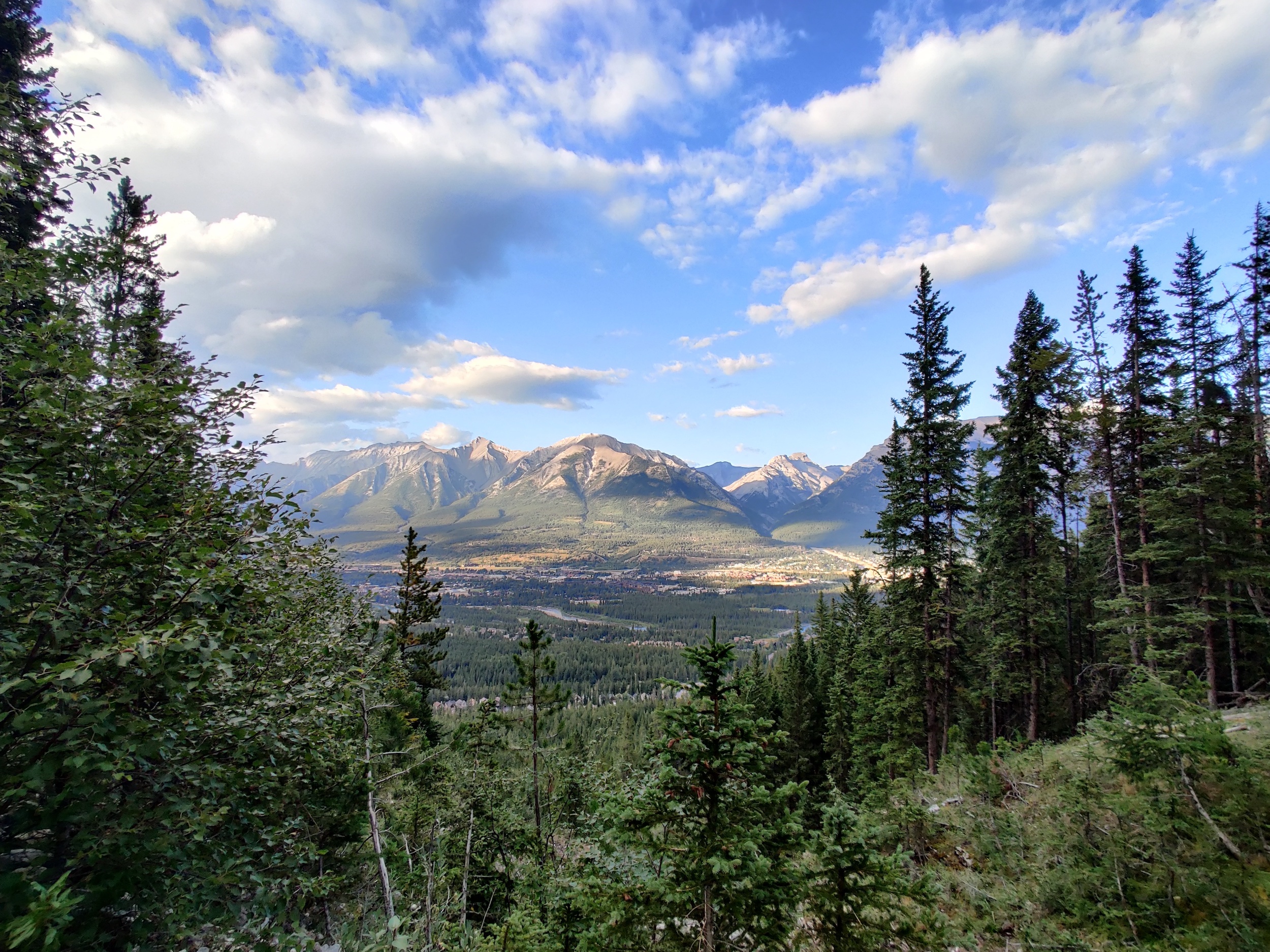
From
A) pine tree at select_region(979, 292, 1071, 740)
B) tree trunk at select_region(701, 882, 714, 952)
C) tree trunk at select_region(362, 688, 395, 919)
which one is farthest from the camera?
pine tree at select_region(979, 292, 1071, 740)

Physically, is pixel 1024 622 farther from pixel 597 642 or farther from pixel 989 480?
pixel 597 642

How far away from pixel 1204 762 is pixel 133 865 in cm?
936

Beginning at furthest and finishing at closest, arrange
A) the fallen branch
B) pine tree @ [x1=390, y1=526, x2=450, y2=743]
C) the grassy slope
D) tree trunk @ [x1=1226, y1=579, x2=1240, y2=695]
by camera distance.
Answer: pine tree @ [x1=390, y1=526, x2=450, y2=743], tree trunk @ [x1=1226, y1=579, x2=1240, y2=695], the grassy slope, the fallen branch

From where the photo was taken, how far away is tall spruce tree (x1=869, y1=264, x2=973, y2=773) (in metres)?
13.6

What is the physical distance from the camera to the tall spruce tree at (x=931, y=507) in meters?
13.6

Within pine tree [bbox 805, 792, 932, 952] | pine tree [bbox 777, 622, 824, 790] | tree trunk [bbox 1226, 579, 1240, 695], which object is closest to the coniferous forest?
pine tree [bbox 805, 792, 932, 952]

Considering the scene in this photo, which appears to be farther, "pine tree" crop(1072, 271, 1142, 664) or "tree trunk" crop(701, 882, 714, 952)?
"pine tree" crop(1072, 271, 1142, 664)

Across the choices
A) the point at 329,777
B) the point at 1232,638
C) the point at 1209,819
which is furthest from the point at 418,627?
the point at 1232,638

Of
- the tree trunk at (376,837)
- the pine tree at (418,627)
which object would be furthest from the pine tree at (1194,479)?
the pine tree at (418,627)

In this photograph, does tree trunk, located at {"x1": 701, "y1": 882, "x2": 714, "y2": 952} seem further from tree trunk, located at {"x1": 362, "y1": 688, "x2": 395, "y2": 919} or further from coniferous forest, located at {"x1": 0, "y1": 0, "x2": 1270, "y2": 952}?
tree trunk, located at {"x1": 362, "y1": 688, "x2": 395, "y2": 919}

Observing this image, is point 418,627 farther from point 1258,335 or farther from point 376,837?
point 1258,335

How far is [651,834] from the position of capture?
4.36 metres

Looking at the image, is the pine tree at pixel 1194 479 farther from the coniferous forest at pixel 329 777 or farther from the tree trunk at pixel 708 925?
the tree trunk at pixel 708 925

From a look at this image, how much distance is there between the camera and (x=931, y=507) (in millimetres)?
13703
